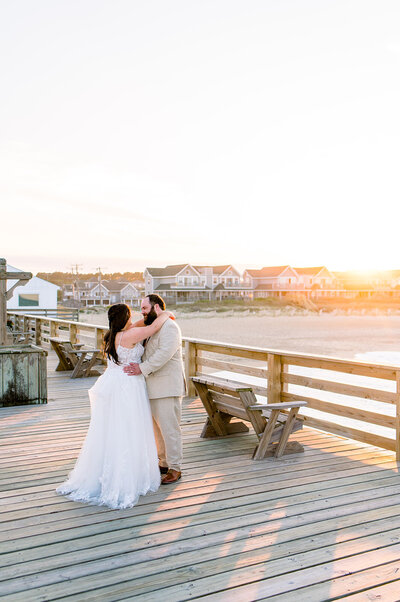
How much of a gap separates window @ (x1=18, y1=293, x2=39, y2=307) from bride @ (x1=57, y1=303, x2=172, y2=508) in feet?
111

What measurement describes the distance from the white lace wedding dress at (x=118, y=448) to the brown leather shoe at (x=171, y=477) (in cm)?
15

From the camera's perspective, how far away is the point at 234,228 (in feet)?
148

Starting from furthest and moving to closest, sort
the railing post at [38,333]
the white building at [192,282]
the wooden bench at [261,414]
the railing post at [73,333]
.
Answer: the white building at [192,282], the railing post at [38,333], the railing post at [73,333], the wooden bench at [261,414]

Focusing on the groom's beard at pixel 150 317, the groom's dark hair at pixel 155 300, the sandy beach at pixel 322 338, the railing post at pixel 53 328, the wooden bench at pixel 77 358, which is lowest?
the sandy beach at pixel 322 338

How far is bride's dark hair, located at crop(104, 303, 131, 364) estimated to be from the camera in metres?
4.09

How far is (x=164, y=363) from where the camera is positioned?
13.6ft

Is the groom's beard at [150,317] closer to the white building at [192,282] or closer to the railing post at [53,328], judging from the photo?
the railing post at [53,328]

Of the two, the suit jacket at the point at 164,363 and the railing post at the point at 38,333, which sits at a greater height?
the suit jacket at the point at 164,363

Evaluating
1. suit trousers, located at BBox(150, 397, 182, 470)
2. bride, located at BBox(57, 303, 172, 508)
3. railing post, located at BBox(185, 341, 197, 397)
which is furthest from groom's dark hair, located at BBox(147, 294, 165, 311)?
railing post, located at BBox(185, 341, 197, 397)

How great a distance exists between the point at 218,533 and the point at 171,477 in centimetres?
102

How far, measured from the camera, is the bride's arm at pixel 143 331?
13.3ft

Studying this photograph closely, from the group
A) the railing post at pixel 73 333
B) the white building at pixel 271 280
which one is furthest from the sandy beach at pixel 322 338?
the white building at pixel 271 280

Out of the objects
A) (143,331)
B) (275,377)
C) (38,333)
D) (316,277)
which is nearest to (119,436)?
(143,331)

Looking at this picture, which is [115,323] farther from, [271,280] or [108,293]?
[108,293]
